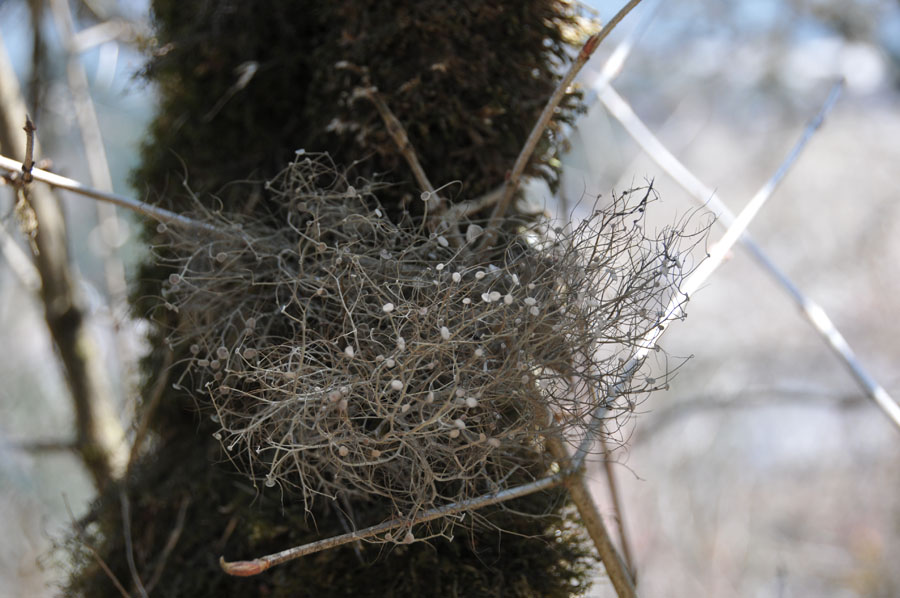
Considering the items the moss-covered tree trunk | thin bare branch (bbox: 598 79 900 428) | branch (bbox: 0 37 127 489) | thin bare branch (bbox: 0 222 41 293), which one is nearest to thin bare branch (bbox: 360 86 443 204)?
the moss-covered tree trunk

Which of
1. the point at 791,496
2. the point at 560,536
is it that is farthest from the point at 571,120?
the point at 791,496

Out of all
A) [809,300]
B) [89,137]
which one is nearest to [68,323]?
[89,137]

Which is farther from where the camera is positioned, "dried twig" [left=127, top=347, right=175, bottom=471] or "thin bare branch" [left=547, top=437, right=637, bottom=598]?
"dried twig" [left=127, top=347, right=175, bottom=471]

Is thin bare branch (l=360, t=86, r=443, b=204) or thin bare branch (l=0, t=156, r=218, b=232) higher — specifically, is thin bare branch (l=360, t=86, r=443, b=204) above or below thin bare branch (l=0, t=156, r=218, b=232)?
above

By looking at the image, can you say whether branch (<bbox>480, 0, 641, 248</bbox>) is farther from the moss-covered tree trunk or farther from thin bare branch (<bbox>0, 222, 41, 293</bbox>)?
thin bare branch (<bbox>0, 222, 41, 293</bbox>)

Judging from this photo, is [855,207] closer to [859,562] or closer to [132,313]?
[859,562]
